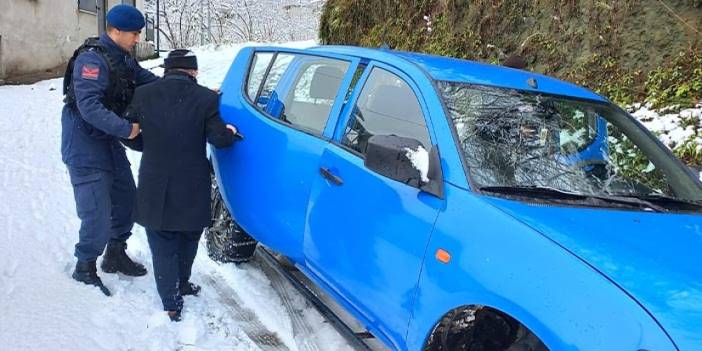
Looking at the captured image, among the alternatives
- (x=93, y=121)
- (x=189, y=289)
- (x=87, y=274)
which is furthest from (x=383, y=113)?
(x=87, y=274)

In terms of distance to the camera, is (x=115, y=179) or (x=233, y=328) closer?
(x=233, y=328)

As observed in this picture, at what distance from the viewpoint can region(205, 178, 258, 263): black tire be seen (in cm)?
429

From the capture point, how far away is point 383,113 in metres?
3.02

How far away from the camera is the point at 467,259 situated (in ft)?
7.23

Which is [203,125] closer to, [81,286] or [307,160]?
[307,160]

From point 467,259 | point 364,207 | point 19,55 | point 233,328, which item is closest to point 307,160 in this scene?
point 364,207

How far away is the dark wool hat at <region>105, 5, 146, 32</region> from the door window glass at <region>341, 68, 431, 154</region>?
5.06ft

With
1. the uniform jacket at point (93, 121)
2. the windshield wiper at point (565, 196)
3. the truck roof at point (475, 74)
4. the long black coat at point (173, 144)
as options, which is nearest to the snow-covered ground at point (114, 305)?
the long black coat at point (173, 144)

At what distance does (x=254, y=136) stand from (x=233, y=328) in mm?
1193

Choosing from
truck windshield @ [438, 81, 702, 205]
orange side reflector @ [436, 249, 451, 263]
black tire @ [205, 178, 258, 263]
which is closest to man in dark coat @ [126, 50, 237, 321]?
black tire @ [205, 178, 258, 263]

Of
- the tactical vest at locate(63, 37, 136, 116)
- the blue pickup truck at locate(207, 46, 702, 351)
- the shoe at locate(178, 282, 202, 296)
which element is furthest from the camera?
the shoe at locate(178, 282, 202, 296)

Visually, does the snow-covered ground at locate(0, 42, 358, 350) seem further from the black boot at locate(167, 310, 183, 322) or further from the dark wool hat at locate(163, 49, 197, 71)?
the dark wool hat at locate(163, 49, 197, 71)

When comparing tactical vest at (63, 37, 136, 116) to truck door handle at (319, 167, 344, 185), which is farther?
tactical vest at (63, 37, 136, 116)

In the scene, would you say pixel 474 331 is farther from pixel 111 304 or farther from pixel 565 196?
pixel 111 304
